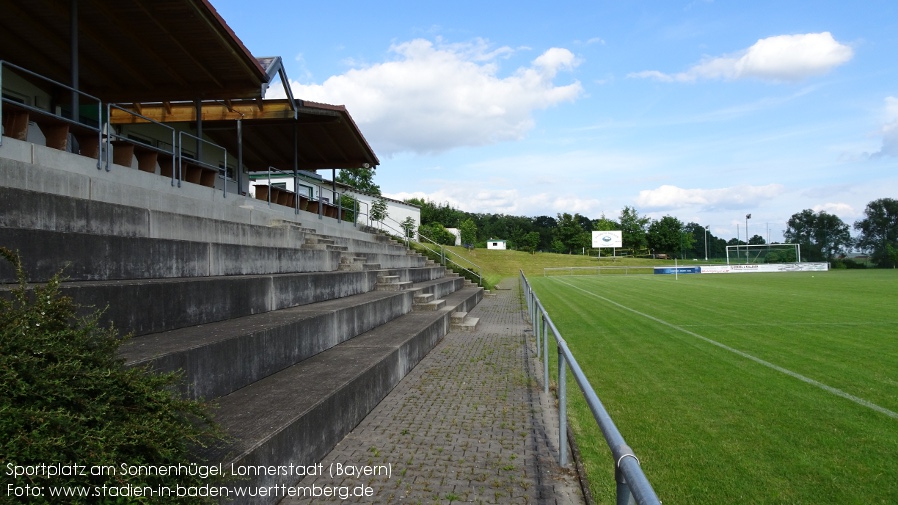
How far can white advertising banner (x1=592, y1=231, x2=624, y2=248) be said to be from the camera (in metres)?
76.1

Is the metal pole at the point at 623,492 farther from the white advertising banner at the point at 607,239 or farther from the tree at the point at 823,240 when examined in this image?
the white advertising banner at the point at 607,239

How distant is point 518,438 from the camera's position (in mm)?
4801

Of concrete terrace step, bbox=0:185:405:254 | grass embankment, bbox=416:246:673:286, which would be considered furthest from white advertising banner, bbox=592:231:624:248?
concrete terrace step, bbox=0:185:405:254

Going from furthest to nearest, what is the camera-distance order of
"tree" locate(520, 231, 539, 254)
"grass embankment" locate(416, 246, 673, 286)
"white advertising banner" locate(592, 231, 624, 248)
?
"tree" locate(520, 231, 539, 254), "white advertising banner" locate(592, 231, 624, 248), "grass embankment" locate(416, 246, 673, 286)

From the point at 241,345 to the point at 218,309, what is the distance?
109 centimetres

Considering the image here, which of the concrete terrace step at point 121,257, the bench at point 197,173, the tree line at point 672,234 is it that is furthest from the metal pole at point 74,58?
the tree line at point 672,234

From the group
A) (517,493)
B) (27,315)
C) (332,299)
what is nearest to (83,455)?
A: (27,315)

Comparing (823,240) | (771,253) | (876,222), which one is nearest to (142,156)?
(771,253)

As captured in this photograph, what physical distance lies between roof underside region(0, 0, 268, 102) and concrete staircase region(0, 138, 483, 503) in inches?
129

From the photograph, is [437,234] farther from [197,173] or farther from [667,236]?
[667,236]

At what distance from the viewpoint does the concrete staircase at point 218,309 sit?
3.70 meters

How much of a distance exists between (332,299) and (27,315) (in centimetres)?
650

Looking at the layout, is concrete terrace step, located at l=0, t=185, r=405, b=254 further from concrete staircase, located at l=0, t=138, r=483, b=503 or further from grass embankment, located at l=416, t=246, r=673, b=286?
grass embankment, located at l=416, t=246, r=673, b=286

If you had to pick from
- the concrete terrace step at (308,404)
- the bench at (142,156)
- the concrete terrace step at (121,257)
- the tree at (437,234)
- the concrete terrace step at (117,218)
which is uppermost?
the tree at (437,234)
